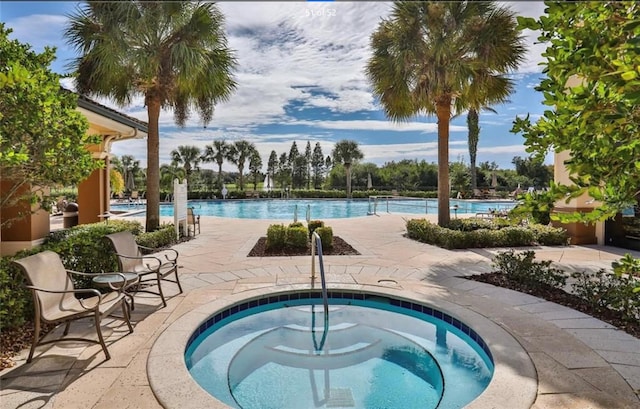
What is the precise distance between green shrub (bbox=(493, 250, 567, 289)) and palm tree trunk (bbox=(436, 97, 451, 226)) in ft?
13.4

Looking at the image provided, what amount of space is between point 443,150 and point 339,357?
7.46 metres

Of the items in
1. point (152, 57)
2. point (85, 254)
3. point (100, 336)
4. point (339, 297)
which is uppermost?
point (152, 57)

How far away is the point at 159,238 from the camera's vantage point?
859cm

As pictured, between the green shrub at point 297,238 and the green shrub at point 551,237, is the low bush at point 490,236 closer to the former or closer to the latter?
the green shrub at point 551,237

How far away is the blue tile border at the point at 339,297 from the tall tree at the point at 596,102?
216cm

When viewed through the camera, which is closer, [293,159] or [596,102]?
[596,102]

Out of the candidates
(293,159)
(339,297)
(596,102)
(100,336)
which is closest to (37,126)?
(100,336)

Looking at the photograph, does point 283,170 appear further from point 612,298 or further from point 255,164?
point 612,298

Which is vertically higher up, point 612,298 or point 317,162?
point 317,162

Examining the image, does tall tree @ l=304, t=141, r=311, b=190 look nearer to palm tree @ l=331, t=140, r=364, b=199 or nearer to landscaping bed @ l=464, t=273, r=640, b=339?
palm tree @ l=331, t=140, r=364, b=199

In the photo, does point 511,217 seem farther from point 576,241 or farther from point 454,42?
point 576,241

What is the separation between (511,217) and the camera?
2.13m

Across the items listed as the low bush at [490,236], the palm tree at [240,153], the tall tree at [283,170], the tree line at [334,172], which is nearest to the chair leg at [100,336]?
the low bush at [490,236]

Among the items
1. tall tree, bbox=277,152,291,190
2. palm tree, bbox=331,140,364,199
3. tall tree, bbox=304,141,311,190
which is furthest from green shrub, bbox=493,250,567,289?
tall tree, bbox=304,141,311,190
